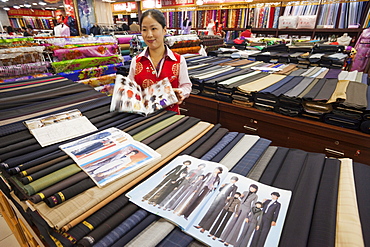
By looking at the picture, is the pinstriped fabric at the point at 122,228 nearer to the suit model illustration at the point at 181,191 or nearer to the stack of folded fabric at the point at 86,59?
the suit model illustration at the point at 181,191

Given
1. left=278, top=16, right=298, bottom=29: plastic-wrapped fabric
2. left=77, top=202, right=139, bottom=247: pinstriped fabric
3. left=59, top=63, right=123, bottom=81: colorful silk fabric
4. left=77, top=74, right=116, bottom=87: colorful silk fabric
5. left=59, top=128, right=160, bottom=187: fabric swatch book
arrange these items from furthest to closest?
left=278, top=16, right=298, bottom=29: plastic-wrapped fabric
left=77, top=74, right=116, bottom=87: colorful silk fabric
left=59, top=63, right=123, bottom=81: colorful silk fabric
left=59, top=128, right=160, bottom=187: fabric swatch book
left=77, top=202, right=139, bottom=247: pinstriped fabric

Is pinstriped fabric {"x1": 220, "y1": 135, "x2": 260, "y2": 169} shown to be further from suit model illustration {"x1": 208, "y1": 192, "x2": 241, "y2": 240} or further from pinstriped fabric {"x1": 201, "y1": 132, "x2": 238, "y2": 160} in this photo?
suit model illustration {"x1": 208, "y1": 192, "x2": 241, "y2": 240}

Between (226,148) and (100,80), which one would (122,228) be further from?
(100,80)

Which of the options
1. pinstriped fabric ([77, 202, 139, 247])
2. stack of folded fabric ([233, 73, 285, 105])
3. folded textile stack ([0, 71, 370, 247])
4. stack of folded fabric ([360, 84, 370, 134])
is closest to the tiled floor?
folded textile stack ([0, 71, 370, 247])

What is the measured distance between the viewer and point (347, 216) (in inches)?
26.7

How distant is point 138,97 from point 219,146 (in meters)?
0.69

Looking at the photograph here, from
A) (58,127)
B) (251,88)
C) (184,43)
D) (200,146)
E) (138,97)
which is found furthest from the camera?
(184,43)

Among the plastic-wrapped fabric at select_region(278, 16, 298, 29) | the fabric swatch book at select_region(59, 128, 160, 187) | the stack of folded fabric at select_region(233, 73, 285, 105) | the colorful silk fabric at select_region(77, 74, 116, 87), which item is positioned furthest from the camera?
the plastic-wrapped fabric at select_region(278, 16, 298, 29)

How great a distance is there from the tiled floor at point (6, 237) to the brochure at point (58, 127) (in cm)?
120

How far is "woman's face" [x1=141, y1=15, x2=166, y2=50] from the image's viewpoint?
5.27 feet

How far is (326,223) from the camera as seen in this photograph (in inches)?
25.7

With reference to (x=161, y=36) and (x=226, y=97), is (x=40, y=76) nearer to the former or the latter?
(x=161, y=36)

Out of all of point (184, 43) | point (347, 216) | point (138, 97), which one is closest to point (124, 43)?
point (184, 43)

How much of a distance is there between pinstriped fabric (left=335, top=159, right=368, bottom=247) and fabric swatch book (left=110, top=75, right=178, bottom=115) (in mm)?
1061
